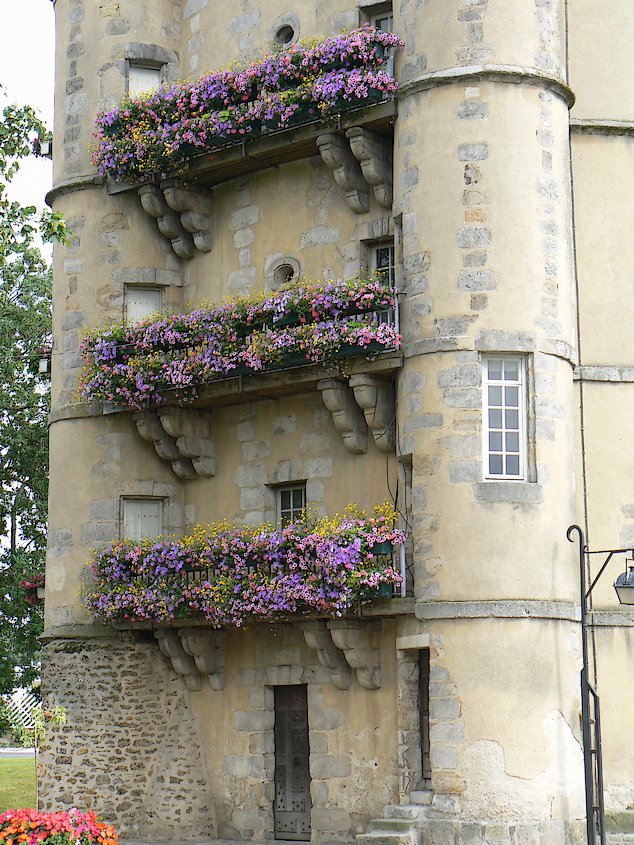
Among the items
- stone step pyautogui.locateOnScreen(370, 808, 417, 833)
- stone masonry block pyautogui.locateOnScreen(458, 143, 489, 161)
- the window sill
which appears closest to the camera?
stone step pyautogui.locateOnScreen(370, 808, 417, 833)

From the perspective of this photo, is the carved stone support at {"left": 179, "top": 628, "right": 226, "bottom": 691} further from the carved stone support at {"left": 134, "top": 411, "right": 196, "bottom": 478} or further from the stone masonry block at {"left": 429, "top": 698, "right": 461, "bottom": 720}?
the stone masonry block at {"left": 429, "top": 698, "right": 461, "bottom": 720}

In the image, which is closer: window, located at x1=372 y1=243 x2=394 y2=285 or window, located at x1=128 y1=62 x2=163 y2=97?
window, located at x1=372 y1=243 x2=394 y2=285

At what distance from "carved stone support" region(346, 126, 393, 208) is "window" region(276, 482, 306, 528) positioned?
4138 millimetres

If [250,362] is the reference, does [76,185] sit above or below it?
above

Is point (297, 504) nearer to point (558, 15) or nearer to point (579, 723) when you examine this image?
point (579, 723)

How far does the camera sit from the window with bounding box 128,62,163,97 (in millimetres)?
24297

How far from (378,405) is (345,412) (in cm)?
52

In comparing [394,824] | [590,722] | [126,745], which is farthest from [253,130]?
[394,824]

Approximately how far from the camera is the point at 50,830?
16.3 metres

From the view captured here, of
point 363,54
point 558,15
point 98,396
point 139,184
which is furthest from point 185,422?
point 558,15

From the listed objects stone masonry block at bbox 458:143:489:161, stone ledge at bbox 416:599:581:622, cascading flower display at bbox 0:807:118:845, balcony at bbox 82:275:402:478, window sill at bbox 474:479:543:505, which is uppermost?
stone masonry block at bbox 458:143:489:161

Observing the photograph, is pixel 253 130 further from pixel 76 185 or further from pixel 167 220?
pixel 76 185

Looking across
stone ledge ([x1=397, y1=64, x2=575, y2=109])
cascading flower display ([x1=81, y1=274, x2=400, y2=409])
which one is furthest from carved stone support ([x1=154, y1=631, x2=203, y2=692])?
stone ledge ([x1=397, y1=64, x2=575, y2=109])

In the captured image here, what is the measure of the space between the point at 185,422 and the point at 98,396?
1.29 m
